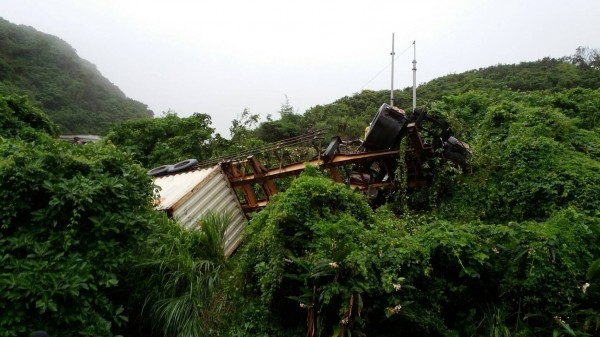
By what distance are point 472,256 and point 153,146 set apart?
11564 mm

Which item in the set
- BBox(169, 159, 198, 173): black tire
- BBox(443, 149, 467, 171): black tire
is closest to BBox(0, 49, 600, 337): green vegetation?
BBox(443, 149, 467, 171): black tire

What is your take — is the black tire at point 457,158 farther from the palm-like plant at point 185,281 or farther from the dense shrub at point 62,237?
the dense shrub at point 62,237

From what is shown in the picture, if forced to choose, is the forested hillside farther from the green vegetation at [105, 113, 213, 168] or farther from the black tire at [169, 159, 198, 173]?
the black tire at [169, 159, 198, 173]

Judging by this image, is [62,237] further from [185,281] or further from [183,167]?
[183,167]

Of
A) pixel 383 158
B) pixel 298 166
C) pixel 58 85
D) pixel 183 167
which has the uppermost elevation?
pixel 58 85

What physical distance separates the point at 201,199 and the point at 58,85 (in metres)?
38.5

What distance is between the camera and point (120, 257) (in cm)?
450

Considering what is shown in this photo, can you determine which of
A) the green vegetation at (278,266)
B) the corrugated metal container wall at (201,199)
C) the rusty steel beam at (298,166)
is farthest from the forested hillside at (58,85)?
the green vegetation at (278,266)

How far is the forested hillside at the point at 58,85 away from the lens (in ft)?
116

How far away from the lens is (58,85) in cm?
3884

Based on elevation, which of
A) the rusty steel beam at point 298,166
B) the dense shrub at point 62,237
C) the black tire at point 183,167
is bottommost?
the rusty steel beam at point 298,166

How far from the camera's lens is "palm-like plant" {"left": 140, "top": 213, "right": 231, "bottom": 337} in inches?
191

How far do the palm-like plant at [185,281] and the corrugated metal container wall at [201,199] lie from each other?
1.15m

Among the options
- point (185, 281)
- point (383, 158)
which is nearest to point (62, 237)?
point (185, 281)
